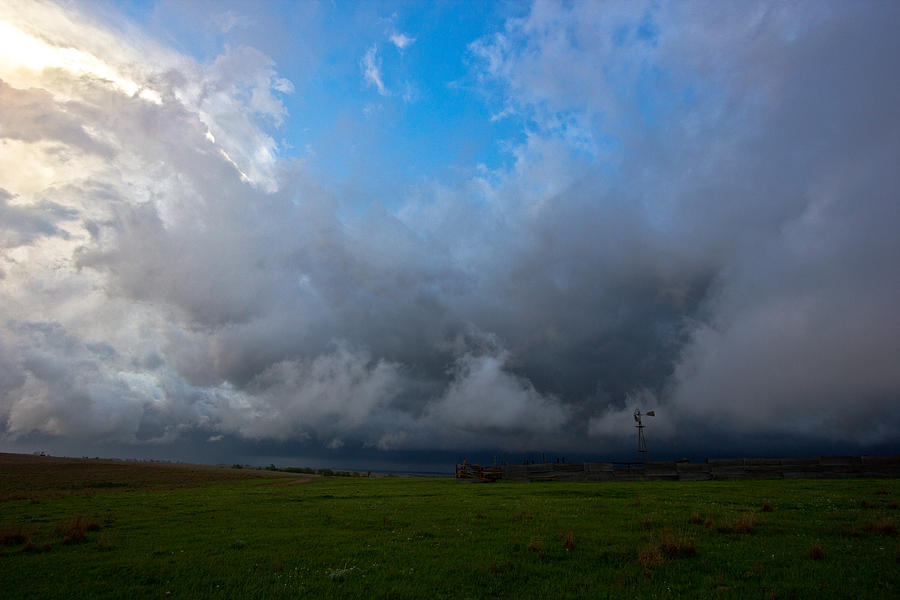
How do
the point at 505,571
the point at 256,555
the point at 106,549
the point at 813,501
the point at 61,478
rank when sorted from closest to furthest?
the point at 505,571 < the point at 256,555 < the point at 106,549 < the point at 813,501 < the point at 61,478

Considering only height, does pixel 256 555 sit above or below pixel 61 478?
above

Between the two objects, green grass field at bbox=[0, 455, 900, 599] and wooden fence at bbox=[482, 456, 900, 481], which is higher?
green grass field at bbox=[0, 455, 900, 599]

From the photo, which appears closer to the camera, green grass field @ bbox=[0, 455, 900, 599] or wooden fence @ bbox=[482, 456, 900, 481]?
green grass field @ bbox=[0, 455, 900, 599]

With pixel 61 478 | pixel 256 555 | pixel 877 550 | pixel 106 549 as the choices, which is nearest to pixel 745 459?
pixel 877 550

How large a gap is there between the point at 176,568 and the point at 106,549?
209 inches

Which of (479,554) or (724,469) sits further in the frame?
(724,469)

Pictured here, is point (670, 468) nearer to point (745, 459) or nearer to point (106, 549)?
point (745, 459)

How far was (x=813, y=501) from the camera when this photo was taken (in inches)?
966

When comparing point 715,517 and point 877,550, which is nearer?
point 877,550

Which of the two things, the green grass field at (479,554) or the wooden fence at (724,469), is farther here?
the wooden fence at (724,469)

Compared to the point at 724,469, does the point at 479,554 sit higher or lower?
higher

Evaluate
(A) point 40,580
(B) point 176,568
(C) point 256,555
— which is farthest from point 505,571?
(A) point 40,580

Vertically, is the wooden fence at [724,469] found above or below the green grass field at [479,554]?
below

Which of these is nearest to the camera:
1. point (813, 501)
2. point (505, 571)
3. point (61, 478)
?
point (505, 571)
